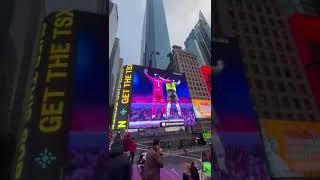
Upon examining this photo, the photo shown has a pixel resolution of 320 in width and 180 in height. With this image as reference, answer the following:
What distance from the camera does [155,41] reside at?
123 m

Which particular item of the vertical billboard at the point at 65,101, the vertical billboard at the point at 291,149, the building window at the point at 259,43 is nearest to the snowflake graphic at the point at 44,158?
the vertical billboard at the point at 65,101

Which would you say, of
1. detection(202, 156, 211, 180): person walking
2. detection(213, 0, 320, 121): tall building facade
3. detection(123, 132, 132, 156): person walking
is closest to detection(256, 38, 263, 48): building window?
detection(213, 0, 320, 121): tall building facade

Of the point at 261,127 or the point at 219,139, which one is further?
the point at 261,127

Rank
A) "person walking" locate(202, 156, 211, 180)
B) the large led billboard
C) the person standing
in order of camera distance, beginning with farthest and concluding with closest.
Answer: the person standing < the large led billboard < "person walking" locate(202, 156, 211, 180)

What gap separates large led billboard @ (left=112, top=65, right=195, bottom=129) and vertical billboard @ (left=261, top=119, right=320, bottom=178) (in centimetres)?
2659

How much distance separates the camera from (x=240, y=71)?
27.7ft

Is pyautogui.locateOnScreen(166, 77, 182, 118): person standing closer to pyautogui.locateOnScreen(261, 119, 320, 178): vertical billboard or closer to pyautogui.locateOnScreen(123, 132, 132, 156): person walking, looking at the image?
pyautogui.locateOnScreen(261, 119, 320, 178): vertical billboard

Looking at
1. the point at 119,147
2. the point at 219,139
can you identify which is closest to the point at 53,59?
the point at 119,147

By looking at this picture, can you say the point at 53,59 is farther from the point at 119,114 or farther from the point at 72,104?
the point at 119,114

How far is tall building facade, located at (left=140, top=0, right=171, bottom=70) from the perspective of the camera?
121 metres

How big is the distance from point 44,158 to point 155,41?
119361 mm

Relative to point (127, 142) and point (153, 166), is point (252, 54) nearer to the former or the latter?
point (127, 142)

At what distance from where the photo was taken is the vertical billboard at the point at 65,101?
5.28 metres

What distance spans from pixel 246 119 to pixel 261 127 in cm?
54
